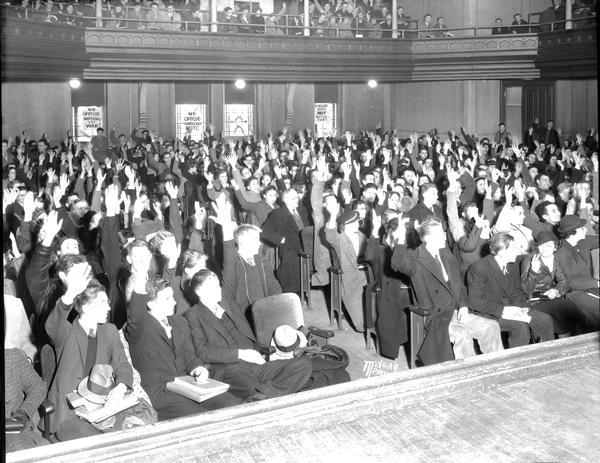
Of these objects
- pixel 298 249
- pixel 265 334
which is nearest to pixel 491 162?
pixel 298 249

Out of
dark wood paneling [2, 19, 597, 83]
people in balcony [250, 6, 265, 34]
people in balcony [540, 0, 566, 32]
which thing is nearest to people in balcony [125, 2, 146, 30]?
dark wood paneling [2, 19, 597, 83]

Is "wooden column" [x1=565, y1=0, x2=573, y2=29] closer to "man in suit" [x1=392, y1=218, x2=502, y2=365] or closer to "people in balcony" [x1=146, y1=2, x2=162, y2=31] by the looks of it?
"people in balcony" [x1=146, y1=2, x2=162, y2=31]

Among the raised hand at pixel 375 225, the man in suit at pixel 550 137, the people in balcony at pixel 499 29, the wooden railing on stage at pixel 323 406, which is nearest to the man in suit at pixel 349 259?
the raised hand at pixel 375 225

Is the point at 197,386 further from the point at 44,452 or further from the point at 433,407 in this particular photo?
the point at 433,407

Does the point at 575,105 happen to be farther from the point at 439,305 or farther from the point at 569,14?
the point at 439,305

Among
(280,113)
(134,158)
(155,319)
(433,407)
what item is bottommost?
(433,407)

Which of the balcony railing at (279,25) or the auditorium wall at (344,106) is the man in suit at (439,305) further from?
the auditorium wall at (344,106)

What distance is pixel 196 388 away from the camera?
452 cm

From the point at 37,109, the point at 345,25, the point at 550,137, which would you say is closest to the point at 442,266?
the point at 550,137

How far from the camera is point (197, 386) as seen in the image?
4539 millimetres

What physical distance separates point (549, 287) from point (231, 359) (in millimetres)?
3098

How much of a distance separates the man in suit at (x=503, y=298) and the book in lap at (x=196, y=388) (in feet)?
8.05

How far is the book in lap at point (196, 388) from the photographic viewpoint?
4496mm

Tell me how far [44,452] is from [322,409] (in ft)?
5.01
